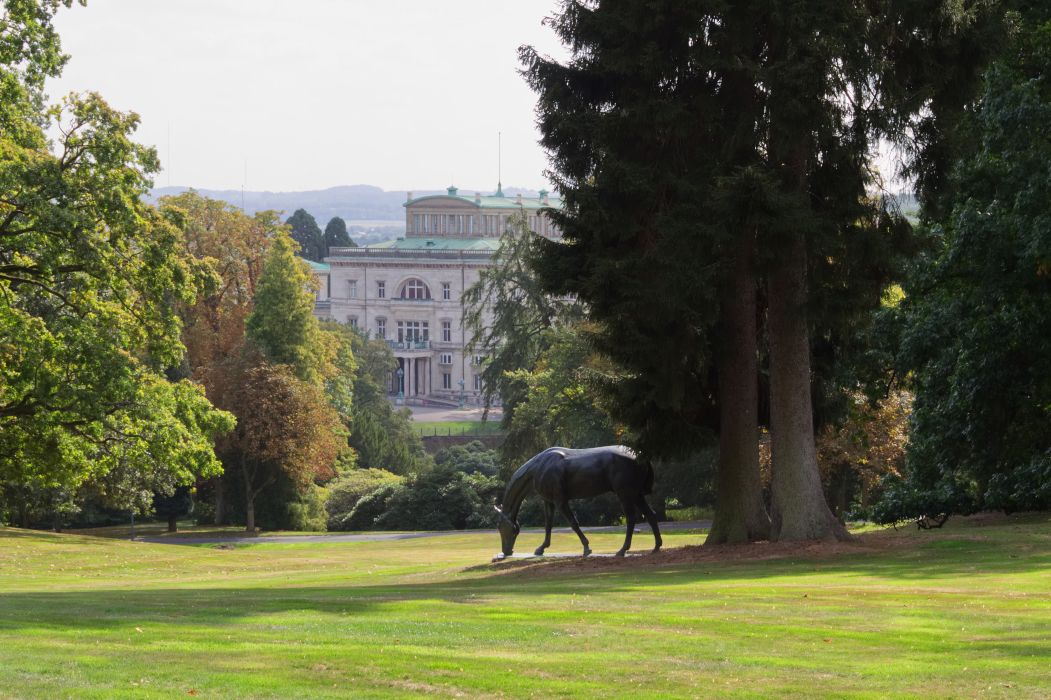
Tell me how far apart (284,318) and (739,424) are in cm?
3664

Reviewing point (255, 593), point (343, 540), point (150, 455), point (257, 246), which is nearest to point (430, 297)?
point (257, 246)

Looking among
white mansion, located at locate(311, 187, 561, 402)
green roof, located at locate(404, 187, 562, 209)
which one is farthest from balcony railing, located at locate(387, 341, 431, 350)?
green roof, located at locate(404, 187, 562, 209)

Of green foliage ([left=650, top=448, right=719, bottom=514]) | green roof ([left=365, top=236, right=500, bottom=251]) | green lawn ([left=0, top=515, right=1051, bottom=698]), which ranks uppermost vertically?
green roof ([left=365, top=236, right=500, bottom=251])

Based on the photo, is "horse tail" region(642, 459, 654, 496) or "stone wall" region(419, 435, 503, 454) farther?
"stone wall" region(419, 435, 503, 454)

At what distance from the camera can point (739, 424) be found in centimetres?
2505

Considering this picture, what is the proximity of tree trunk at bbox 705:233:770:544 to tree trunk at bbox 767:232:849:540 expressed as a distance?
103cm

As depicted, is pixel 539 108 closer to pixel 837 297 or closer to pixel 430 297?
pixel 837 297

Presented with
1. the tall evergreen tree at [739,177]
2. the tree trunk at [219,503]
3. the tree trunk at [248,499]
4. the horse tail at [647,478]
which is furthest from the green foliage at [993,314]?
the tree trunk at [219,503]

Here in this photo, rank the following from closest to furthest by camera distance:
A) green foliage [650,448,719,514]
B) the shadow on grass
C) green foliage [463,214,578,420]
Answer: the shadow on grass < green foliage [650,448,719,514] < green foliage [463,214,578,420]

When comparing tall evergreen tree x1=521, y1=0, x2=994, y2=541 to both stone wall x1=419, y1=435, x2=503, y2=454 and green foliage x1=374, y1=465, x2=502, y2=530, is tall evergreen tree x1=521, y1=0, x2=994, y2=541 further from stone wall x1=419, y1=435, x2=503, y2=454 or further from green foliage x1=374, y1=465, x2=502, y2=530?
stone wall x1=419, y1=435, x2=503, y2=454

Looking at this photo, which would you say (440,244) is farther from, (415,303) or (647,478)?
(647,478)

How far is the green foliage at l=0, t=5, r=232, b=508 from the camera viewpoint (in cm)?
2606

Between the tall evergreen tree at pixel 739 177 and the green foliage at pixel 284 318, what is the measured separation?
116 feet

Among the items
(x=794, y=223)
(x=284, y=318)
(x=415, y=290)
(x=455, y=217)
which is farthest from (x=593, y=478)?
(x=455, y=217)
